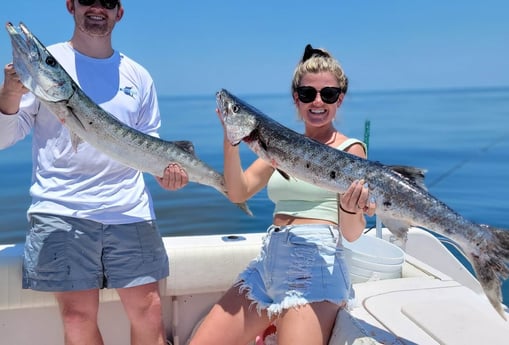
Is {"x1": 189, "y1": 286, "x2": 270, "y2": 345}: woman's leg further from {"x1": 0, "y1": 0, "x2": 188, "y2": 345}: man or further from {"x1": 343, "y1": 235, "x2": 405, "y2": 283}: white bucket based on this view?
{"x1": 343, "y1": 235, "x2": 405, "y2": 283}: white bucket

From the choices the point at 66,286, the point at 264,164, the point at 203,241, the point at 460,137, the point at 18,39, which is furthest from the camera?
the point at 460,137

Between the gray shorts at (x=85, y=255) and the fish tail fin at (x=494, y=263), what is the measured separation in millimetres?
2086

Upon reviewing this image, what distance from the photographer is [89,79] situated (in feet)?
10.8

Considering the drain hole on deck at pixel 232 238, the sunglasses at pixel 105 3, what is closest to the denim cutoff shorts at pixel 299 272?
the drain hole on deck at pixel 232 238

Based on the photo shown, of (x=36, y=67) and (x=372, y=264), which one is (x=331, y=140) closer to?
(x=372, y=264)

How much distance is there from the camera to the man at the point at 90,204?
3158 millimetres

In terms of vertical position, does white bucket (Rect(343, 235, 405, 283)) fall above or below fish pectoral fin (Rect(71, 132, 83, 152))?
below

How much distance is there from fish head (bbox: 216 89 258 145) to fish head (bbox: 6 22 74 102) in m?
0.93

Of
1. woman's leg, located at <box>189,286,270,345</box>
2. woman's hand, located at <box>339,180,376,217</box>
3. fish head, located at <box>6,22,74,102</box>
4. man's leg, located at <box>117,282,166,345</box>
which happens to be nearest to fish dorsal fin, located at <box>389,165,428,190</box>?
woman's hand, located at <box>339,180,376,217</box>

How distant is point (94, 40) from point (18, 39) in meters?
0.69

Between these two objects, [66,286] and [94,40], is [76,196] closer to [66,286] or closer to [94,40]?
[66,286]

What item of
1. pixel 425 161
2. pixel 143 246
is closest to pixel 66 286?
pixel 143 246

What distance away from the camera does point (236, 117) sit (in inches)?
117

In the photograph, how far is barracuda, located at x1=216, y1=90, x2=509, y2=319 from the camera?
2639 millimetres
